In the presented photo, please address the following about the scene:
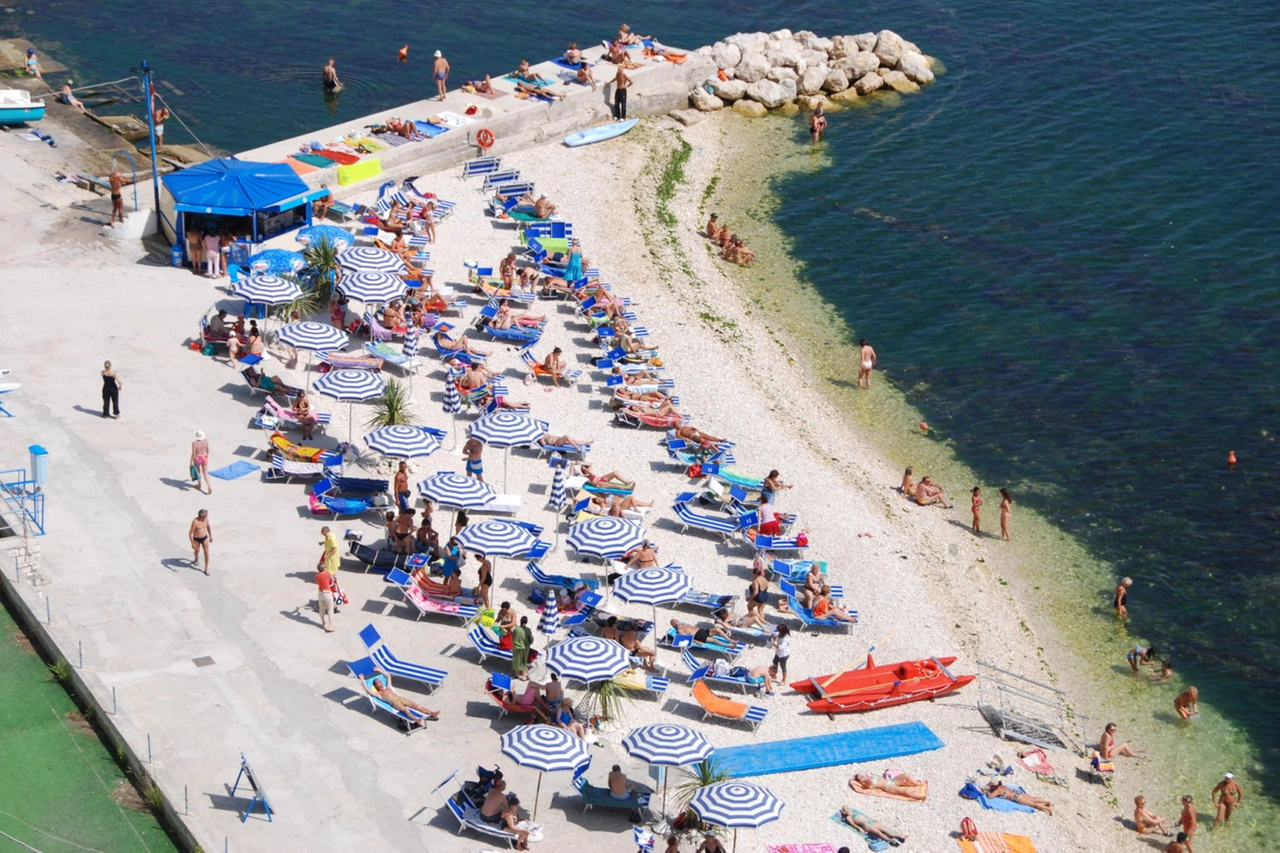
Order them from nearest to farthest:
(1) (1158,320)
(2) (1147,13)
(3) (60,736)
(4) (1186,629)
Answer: (3) (60,736)
(4) (1186,629)
(1) (1158,320)
(2) (1147,13)

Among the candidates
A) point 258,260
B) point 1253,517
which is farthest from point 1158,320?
point 258,260

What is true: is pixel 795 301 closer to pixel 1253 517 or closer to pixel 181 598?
pixel 1253 517

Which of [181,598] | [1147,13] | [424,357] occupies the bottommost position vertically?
[181,598]

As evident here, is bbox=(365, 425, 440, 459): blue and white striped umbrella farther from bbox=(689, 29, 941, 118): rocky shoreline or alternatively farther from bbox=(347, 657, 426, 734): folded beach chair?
bbox=(689, 29, 941, 118): rocky shoreline

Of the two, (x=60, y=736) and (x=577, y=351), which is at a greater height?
(x=577, y=351)

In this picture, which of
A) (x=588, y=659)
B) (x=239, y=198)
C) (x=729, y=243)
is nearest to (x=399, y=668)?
(x=588, y=659)

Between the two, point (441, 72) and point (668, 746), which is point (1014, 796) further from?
point (441, 72)

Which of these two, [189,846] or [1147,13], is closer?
[189,846]

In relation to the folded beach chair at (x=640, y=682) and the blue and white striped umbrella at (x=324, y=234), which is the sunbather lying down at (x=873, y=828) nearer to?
the folded beach chair at (x=640, y=682)
